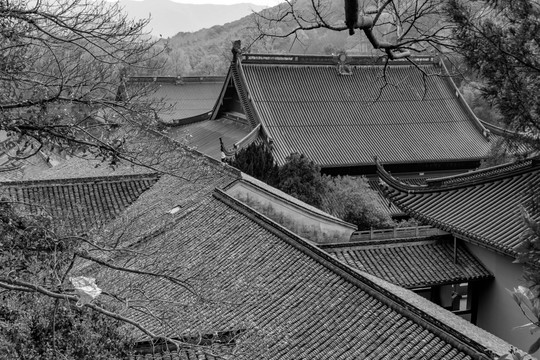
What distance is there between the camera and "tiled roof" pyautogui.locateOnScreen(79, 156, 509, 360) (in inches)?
295

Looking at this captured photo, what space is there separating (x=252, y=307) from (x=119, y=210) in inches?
268

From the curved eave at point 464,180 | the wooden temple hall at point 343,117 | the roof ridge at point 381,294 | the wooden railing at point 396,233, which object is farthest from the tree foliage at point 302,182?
the roof ridge at point 381,294

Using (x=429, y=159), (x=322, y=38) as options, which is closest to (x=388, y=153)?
(x=429, y=159)

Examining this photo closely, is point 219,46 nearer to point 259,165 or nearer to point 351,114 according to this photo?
point 351,114

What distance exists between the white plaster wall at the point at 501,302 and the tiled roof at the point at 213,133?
11.5 metres

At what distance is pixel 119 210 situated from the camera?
14.7 meters

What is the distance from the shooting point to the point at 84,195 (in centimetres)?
1487

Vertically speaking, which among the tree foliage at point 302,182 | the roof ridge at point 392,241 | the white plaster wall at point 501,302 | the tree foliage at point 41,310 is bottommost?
the white plaster wall at point 501,302

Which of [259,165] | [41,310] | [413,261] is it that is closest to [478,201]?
[413,261]

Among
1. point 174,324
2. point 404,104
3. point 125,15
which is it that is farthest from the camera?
point 404,104

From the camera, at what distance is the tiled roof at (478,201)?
37.3 ft

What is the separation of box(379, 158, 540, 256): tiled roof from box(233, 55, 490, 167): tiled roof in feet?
27.7

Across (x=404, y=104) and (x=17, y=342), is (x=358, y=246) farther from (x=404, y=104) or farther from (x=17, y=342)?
(x=404, y=104)

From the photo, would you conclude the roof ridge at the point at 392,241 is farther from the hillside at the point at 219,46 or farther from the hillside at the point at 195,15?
the hillside at the point at 195,15
